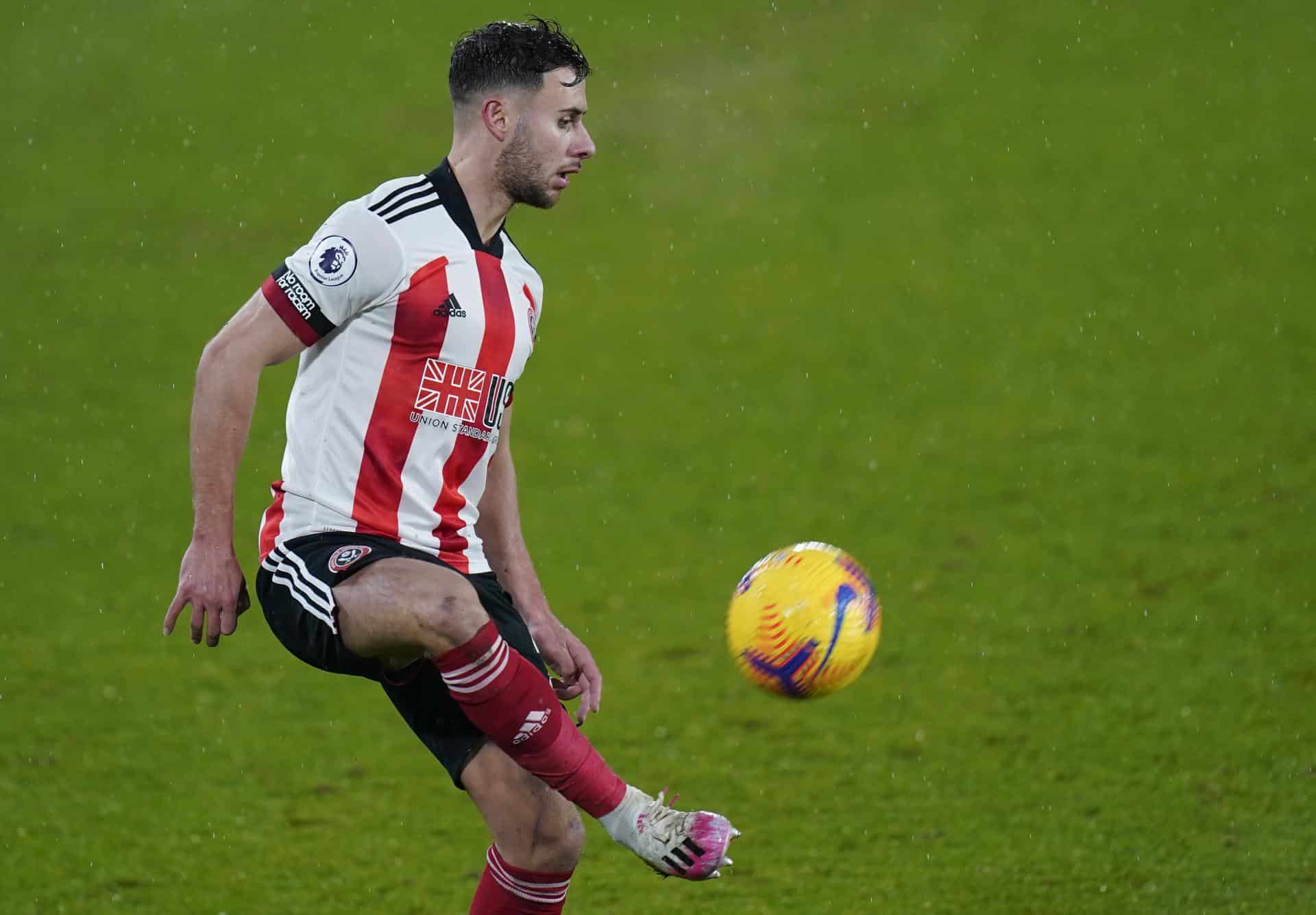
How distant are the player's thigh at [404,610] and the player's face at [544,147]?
992mm

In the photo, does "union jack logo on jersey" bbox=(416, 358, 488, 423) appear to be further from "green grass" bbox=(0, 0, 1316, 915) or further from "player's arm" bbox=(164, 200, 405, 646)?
"green grass" bbox=(0, 0, 1316, 915)

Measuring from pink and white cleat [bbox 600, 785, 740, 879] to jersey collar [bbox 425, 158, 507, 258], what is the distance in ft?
4.71

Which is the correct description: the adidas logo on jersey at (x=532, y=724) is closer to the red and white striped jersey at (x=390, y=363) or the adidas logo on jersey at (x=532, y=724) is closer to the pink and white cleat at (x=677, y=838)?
the pink and white cleat at (x=677, y=838)

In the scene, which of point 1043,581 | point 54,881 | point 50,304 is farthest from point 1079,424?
point 50,304

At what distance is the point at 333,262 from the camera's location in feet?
12.6

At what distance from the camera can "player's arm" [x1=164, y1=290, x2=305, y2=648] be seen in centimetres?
375

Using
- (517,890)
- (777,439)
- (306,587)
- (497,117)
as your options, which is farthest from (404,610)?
(777,439)

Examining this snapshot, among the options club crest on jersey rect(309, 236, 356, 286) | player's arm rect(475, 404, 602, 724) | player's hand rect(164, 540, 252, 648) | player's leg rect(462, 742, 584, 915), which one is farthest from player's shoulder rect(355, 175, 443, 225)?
Answer: player's leg rect(462, 742, 584, 915)

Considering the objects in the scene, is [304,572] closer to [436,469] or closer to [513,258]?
[436,469]

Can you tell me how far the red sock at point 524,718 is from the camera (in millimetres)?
3701

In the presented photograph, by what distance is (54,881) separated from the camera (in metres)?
5.45

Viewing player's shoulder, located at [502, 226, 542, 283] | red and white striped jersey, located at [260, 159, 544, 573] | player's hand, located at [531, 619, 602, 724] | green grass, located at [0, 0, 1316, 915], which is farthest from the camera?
green grass, located at [0, 0, 1316, 915]

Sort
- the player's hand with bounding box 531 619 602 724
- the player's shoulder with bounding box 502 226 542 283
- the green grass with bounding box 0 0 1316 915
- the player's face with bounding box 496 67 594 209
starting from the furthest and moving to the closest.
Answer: the green grass with bounding box 0 0 1316 915, the player's hand with bounding box 531 619 602 724, the player's shoulder with bounding box 502 226 542 283, the player's face with bounding box 496 67 594 209

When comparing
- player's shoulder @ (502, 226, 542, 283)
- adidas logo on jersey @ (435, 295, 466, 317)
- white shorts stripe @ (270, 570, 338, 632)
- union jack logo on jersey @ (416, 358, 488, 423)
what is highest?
player's shoulder @ (502, 226, 542, 283)
